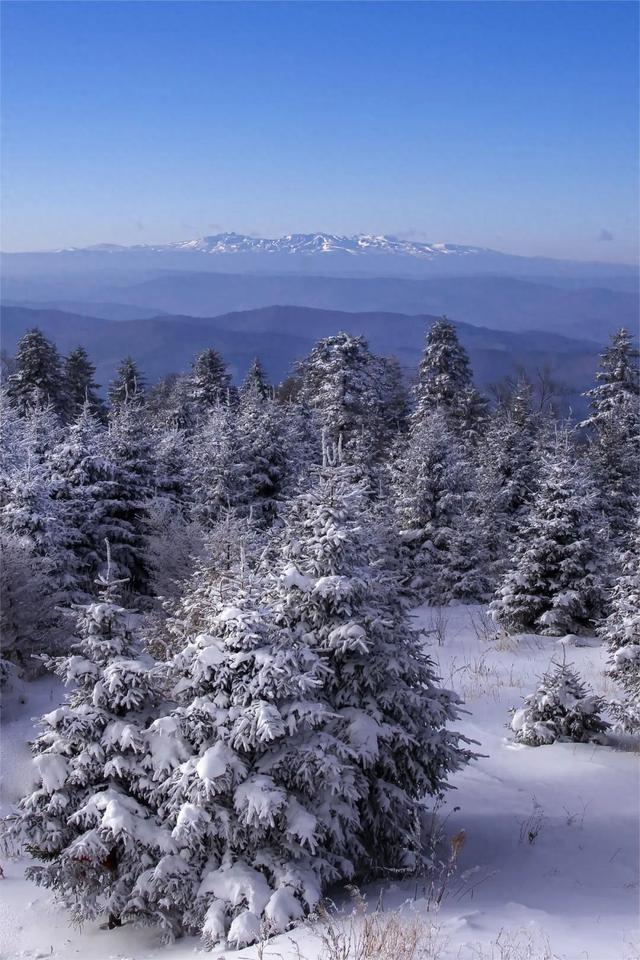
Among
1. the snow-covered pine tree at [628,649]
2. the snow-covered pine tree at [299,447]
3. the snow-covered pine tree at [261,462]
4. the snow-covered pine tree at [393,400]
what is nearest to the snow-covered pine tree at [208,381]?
the snow-covered pine tree at [299,447]

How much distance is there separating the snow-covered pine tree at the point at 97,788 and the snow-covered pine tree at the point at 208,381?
110ft

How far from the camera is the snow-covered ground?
187 inches

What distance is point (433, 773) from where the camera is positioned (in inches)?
251

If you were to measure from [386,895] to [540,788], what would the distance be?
298 cm

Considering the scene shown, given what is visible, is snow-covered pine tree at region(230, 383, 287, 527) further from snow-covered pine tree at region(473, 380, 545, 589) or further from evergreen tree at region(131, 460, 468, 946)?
evergreen tree at region(131, 460, 468, 946)

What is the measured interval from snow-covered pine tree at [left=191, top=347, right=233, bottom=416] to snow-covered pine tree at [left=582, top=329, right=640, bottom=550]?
61.0ft

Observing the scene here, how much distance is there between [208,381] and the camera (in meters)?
40.5

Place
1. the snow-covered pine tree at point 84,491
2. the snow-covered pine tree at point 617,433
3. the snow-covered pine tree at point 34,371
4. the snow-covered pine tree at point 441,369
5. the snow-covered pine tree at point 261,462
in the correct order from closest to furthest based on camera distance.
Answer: the snow-covered pine tree at point 84,491, the snow-covered pine tree at point 261,462, the snow-covered pine tree at point 617,433, the snow-covered pine tree at point 34,371, the snow-covered pine tree at point 441,369

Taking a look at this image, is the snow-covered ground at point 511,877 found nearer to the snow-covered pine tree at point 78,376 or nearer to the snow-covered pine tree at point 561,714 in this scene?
the snow-covered pine tree at point 561,714

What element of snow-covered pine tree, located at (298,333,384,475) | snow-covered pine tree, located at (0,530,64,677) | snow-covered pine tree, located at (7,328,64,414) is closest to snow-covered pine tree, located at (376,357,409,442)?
snow-covered pine tree, located at (298,333,384,475)

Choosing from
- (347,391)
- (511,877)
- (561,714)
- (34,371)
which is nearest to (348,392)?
(347,391)

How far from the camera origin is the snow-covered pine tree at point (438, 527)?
20656 millimetres

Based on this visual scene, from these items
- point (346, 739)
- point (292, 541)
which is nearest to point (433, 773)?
point (346, 739)

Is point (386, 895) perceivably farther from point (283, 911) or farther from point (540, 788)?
point (540, 788)
